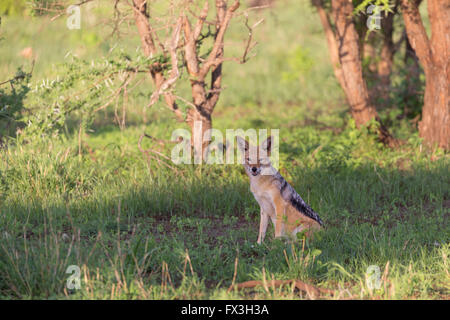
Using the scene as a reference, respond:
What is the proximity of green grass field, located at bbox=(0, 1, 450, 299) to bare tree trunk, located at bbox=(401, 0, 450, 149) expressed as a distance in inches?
15.7

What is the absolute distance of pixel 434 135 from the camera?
8.75 metres

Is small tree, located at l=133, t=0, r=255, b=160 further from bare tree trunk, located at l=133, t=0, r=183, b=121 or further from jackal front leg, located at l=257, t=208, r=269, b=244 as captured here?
jackal front leg, located at l=257, t=208, r=269, b=244

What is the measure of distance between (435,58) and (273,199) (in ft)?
14.6

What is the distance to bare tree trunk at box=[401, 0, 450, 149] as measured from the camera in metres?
8.45

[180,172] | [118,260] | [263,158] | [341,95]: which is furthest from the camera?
[341,95]

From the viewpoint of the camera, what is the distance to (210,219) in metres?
6.54

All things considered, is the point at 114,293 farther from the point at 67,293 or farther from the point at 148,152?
the point at 148,152

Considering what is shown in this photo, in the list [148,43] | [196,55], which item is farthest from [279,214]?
[148,43]

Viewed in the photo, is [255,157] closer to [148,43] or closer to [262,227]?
[262,227]

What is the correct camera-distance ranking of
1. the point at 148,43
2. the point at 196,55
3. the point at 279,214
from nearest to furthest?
the point at 279,214 < the point at 196,55 < the point at 148,43

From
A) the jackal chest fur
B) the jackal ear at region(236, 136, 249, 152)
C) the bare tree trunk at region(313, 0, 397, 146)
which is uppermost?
the bare tree trunk at region(313, 0, 397, 146)

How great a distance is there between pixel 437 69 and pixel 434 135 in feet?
3.22

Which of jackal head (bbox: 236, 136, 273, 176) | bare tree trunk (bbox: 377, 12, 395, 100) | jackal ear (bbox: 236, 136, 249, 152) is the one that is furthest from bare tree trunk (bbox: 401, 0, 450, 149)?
jackal ear (bbox: 236, 136, 249, 152)
